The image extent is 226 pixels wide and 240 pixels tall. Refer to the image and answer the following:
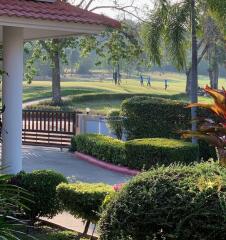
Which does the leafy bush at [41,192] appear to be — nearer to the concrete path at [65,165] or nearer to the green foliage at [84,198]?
the green foliage at [84,198]

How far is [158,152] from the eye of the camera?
1353 centimetres

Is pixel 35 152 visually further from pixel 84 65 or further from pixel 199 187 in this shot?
pixel 84 65

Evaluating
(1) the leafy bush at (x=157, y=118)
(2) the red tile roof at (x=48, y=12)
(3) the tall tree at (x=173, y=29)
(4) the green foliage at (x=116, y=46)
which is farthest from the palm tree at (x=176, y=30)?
(4) the green foliage at (x=116, y=46)

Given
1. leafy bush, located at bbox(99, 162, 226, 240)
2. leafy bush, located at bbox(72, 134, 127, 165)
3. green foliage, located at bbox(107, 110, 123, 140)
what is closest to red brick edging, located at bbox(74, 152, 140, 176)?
leafy bush, located at bbox(72, 134, 127, 165)

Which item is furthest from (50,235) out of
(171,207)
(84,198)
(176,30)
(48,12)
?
(176,30)

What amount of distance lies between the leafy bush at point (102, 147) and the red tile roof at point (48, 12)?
6.41m

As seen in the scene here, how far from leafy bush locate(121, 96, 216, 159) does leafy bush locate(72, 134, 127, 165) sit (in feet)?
3.74

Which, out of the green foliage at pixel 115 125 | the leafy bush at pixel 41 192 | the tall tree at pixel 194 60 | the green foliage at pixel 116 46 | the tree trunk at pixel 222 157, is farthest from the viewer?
the green foliage at pixel 116 46

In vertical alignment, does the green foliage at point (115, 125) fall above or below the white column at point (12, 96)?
below

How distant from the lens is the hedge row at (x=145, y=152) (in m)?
13.5

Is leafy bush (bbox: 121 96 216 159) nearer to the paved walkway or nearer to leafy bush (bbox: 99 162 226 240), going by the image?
the paved walkway

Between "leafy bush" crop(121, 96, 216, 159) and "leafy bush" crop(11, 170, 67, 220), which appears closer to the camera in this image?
"leafy bush" crop(11, 170, 67, 220)

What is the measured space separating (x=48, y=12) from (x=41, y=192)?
2.35 meters

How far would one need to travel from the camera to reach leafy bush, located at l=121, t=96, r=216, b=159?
16359mm
